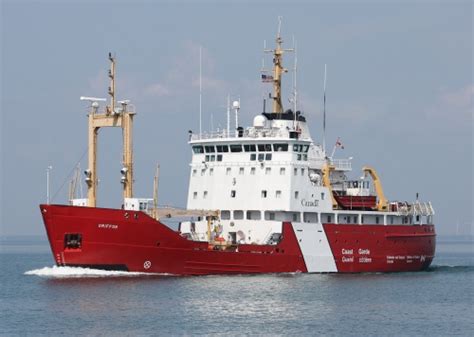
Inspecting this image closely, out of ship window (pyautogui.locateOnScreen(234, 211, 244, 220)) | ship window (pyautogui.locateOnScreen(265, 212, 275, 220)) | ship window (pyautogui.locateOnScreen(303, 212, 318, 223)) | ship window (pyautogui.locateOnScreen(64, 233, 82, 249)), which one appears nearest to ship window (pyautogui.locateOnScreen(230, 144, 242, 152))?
ship window (pyautogui.locateOnScreen(234, 211, 244, 220))

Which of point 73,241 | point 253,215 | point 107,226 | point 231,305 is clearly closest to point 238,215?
point 253,215

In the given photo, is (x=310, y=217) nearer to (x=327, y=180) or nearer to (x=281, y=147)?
(x=327, y=180)

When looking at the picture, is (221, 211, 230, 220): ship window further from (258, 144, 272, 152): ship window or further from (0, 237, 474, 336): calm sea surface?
(0, 237, 474, 336): calm sea surface

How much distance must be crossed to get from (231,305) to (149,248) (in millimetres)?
6969

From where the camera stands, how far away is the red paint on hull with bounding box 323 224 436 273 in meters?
53.3

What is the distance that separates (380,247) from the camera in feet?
183

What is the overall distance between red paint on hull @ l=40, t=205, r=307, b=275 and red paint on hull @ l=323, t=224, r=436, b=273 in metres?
5.54

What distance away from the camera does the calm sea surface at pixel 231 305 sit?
37.0 m

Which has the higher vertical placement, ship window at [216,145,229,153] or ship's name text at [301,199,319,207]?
ship window at [216,145,229,153]

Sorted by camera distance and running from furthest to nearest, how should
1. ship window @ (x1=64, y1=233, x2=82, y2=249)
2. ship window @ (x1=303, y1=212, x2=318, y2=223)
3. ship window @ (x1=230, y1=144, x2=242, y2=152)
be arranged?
ship window @ (x1=303, y1=212, x2=318, y2=223), ship window @ (x1=230, y1=144, x2=242, y2=152), ship window @ (x1=64, y1=233, x2=82, y2=249)

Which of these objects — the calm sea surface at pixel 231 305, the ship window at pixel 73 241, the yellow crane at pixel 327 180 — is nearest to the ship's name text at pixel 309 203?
the yellow crane at pixel 327 180

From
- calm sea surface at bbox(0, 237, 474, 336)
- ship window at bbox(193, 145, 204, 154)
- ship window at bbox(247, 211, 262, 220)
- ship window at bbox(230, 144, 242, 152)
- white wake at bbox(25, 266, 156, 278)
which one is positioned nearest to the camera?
calm sea surface at bbox(0, 237, 474, 336)

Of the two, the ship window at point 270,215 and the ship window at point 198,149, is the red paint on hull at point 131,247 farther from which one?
the ship window at point 198,149

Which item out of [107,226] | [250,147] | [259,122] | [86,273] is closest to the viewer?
[107,226]
